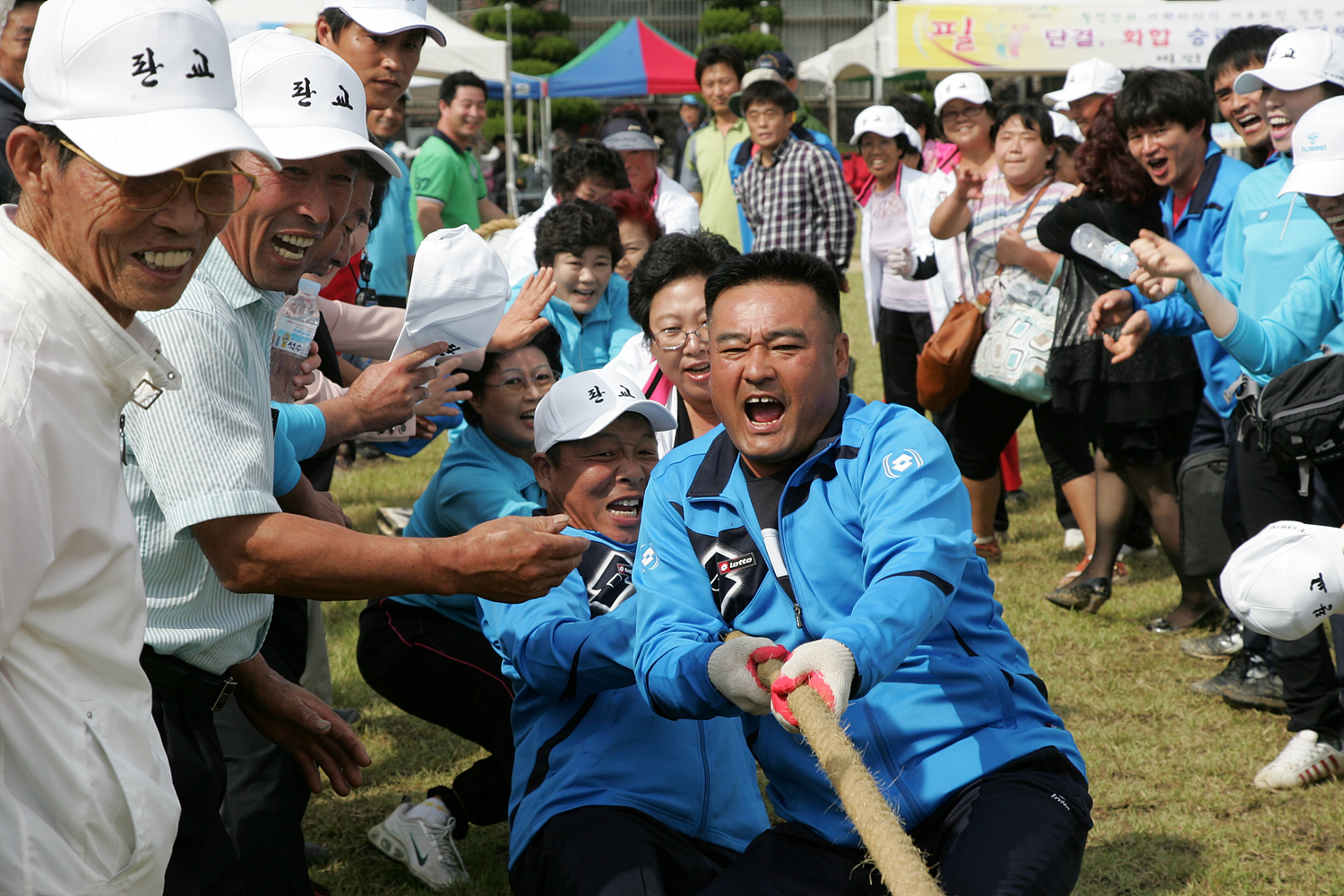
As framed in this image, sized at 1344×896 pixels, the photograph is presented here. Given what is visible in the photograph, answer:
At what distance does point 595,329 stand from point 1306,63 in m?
2.98

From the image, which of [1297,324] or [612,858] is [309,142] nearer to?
[612,858]

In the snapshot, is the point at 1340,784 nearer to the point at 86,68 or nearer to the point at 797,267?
the point at 797,267

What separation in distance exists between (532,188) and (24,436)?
2120cm

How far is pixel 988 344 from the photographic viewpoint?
19.1 feet

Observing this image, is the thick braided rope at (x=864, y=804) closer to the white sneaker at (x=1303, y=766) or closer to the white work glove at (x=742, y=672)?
the white work glove at (x=742, y=672)

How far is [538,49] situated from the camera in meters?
34.9

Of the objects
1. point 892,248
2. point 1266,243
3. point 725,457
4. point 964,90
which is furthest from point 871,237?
point 725,457

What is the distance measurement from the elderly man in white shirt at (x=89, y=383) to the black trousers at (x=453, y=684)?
1.82 meters

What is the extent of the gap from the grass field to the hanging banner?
15.1 m

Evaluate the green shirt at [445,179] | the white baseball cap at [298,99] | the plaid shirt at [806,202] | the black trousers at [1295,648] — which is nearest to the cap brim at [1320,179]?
the black trousers at [1295,648]

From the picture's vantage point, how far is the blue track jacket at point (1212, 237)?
481cm

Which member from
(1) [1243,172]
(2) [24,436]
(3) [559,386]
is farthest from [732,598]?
(1) [1243,172]

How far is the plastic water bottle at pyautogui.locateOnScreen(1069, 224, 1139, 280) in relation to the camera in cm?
469

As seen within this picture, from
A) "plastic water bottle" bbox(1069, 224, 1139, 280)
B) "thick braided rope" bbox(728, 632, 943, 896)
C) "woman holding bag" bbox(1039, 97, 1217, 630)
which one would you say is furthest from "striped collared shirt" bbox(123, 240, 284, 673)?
"woman holding bag" bbox(1039, 97, 1217, 630)
